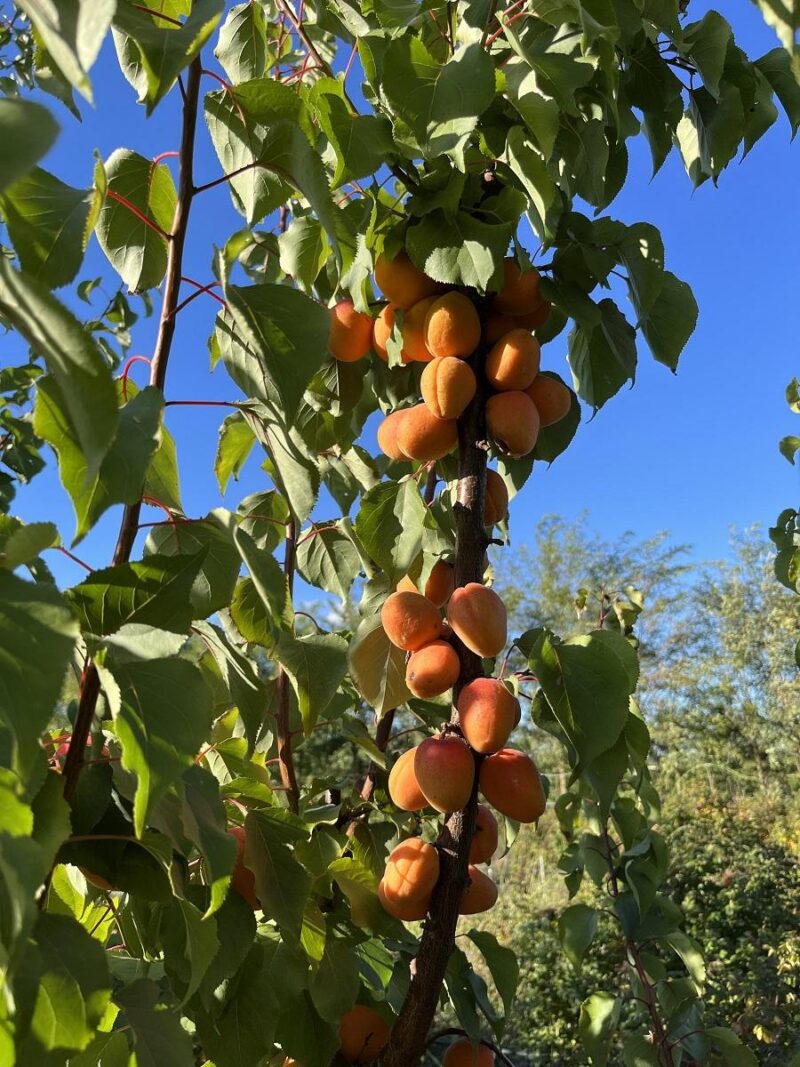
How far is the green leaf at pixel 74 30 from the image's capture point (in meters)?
0.26

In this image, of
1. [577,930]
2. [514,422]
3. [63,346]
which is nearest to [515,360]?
[514,422]

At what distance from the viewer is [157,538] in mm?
643

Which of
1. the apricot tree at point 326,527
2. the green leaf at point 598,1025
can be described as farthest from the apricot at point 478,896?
the green leaf at point 598,1025

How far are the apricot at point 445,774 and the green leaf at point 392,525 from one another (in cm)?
16

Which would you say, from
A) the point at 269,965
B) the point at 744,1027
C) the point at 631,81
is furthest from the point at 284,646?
the point at 744,1027

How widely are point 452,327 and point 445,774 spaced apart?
1.16ft

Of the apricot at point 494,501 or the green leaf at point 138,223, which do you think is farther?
the apricot at point 494,501

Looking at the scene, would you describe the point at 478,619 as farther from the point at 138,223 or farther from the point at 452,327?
the point at 138,223

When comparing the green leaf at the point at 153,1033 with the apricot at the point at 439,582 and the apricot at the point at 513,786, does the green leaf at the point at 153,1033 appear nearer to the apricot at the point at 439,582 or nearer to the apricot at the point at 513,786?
the apricot at the point at 513,786

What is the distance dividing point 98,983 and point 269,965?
278mm

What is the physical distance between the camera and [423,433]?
29.8 inches

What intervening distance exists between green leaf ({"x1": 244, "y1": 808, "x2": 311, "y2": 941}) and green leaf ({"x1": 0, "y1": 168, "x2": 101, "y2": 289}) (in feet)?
1.26

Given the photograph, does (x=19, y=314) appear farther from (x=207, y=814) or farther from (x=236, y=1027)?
(x=236, y=1027)

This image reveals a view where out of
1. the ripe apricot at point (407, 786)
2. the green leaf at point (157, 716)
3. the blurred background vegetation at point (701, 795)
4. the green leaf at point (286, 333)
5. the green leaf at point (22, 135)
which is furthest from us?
the blurred background vegetation at point (701, 795)
